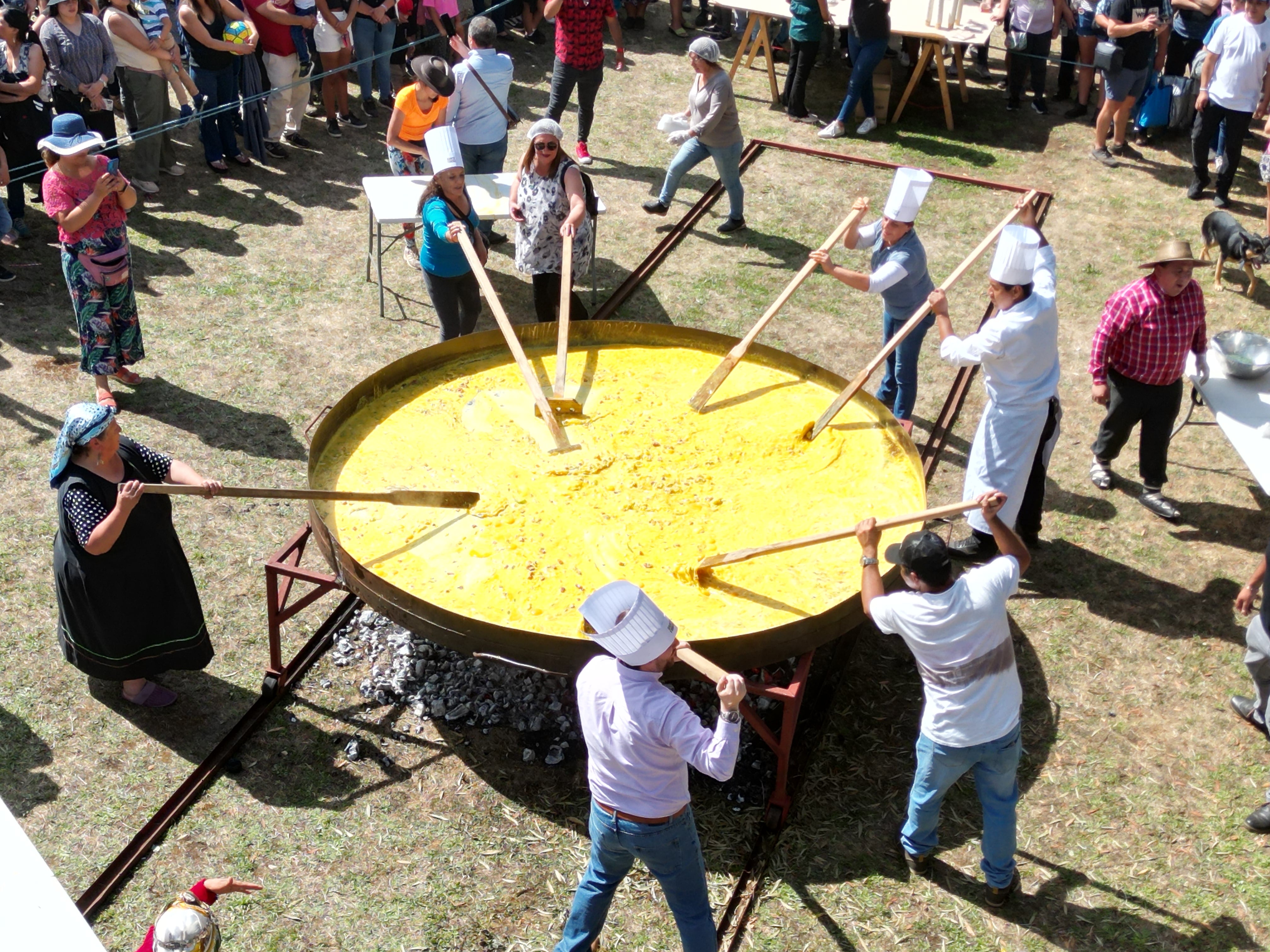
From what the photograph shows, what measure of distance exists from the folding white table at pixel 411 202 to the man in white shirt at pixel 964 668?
4361 millimetres

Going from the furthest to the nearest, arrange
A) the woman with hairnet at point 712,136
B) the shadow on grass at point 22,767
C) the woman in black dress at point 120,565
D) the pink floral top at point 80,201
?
the woman with hairnet at point 712,136 < the pink floral top at point 80,201 < the shadow on grass at point 22,767 < the woman in black dress at point 120,565

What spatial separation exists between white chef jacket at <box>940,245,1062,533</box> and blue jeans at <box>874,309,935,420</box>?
34.7 inches

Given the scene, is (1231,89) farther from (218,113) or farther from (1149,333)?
(218,113)

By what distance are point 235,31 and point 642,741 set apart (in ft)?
27.6

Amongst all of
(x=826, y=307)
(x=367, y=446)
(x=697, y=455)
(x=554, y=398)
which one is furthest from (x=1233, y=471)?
(x=367, y=446)

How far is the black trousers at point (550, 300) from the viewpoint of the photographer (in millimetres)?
7895

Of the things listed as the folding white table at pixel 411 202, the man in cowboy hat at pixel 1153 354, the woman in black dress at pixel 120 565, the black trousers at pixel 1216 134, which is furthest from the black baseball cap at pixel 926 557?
the black trousers at pixel 1216 134

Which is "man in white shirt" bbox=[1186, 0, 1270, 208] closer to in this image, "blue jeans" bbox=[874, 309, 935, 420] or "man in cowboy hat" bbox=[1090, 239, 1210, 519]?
"man in cowboy hat" bbox=[1090, 239, 1210, 519]

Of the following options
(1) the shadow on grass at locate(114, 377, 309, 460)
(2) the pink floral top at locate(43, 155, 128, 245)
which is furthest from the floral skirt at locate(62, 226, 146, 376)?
(1) the shadow on grass at locate(114, 377, 309, 460)

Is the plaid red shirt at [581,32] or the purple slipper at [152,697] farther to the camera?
the plaid red shirt at [581,32]

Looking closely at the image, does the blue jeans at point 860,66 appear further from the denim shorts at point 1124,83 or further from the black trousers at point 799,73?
the denim shorts at point 1124,83

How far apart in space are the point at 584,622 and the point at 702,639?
0.56m

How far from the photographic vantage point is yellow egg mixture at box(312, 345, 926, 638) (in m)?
5.05

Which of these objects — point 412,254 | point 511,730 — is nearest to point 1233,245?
point 412,254
